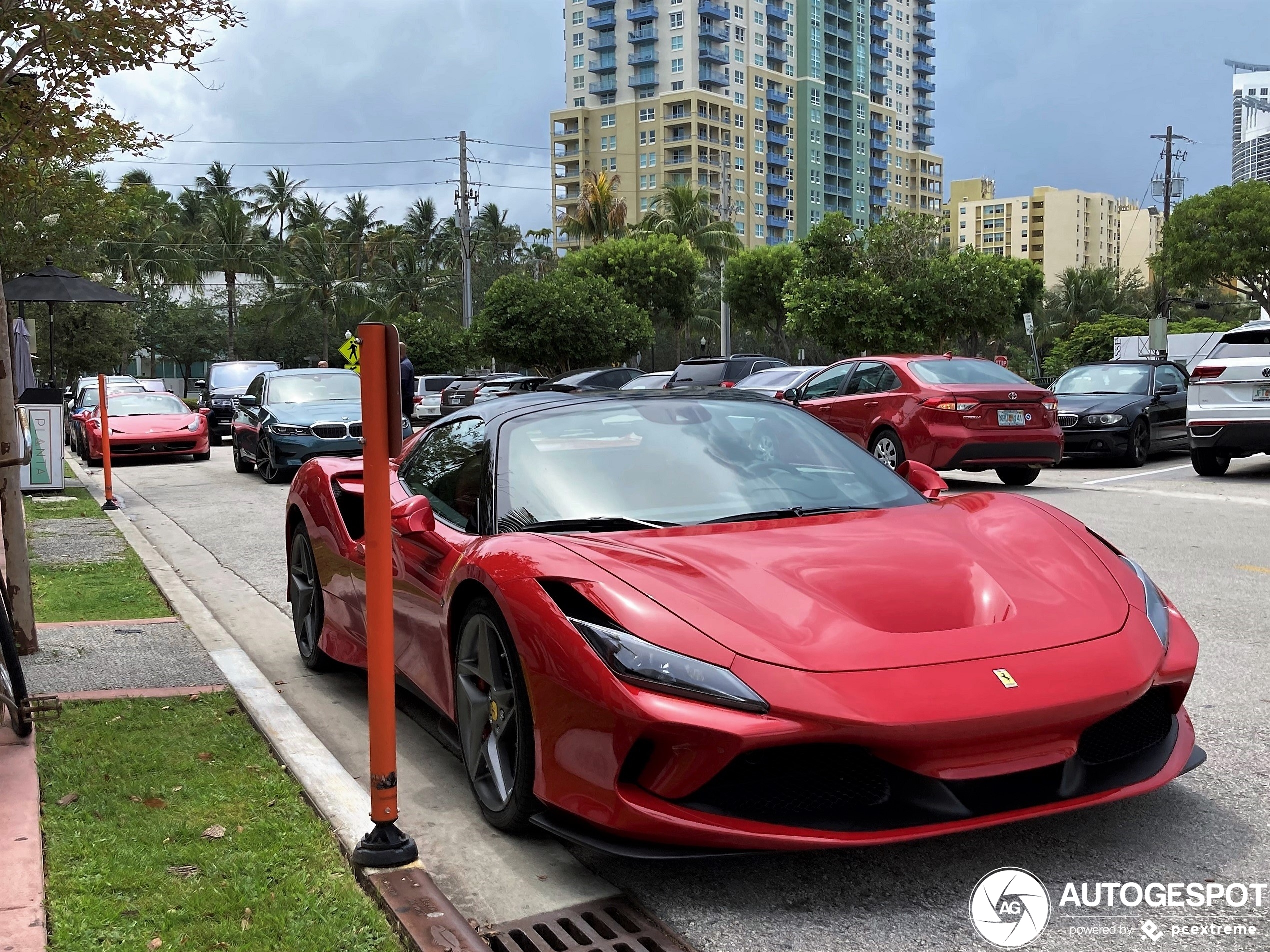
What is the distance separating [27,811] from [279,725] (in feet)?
3.75

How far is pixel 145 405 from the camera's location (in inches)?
838

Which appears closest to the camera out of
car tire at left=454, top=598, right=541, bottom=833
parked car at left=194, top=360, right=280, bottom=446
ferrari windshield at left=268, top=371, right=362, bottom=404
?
car tire at left=454, top=598, right=541, bottom=833

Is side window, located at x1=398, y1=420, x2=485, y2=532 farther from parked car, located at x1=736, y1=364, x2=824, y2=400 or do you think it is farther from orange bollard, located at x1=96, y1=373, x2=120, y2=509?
parked car, located at x1=736, y1=364, x2=824, y2=400

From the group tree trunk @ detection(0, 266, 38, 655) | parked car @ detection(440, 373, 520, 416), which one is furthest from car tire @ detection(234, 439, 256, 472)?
tree trunk @ detection(0, 266, 38, 655)

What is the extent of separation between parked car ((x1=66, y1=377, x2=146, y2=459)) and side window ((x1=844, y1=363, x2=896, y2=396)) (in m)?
13.3

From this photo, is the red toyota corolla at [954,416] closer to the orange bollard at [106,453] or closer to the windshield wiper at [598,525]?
Answer: the orange bollard at [106,453]

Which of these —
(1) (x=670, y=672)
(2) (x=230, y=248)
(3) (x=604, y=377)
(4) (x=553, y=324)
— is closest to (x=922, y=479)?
(1) (x=670, y=672)

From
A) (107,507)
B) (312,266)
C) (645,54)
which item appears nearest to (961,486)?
(107,507)

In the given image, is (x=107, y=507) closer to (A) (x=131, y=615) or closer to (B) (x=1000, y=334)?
(A) (x=131, y=615)

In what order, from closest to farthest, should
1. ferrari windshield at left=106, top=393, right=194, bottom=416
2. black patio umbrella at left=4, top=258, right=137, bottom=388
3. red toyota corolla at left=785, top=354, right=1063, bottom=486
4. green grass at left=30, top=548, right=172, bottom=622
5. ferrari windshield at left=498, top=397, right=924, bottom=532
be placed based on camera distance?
ferrari windshield at left=498, top=397, right=924, bottom=532
green grass at left=30, top=548, right=172, bottom=622
red toyota corolla at left=785, top=354, right=1063, bottom=486
black patio umbrella at left=4, top=258, right=137, bottom=388
ferrari windshield at left=106, top=393, right=194, bottom=416

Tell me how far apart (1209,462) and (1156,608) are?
1227cm

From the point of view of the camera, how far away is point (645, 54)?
117 meters

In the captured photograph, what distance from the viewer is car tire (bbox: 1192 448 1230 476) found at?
1456 cm

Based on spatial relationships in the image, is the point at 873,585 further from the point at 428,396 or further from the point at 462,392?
the point at 428,396
